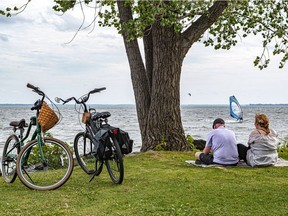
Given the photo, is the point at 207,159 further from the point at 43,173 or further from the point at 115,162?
the point at 43,173

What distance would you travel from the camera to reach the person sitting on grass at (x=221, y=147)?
33.3 ft

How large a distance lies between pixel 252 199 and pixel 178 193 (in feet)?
3.67

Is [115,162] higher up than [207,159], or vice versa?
[115,162]

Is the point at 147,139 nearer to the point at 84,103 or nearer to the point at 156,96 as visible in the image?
the point at 156,96

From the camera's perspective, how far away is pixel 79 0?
486 inches

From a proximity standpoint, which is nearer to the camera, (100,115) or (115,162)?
(115,162)

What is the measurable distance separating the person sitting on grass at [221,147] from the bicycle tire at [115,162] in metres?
2.77

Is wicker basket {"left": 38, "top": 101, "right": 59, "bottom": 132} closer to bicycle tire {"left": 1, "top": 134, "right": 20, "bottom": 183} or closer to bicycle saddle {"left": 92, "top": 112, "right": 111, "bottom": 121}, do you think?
bicycle saddle {"left": 92, "top": 112, "right": 111, "bottom": 121}

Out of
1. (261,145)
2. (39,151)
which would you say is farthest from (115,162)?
(261,145)

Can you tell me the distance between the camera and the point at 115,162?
26.7 ft

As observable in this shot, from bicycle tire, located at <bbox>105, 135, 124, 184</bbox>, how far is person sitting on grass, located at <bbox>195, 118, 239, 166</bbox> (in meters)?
2.77

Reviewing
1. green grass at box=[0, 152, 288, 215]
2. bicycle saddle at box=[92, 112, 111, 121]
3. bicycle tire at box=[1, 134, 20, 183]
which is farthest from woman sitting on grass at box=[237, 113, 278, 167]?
bicycle tire at box=[1, 134, 20, 183]

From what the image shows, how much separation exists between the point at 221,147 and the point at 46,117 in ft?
13.3

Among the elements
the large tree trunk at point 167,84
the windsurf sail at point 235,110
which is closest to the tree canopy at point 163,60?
the large tree trunk at point 167,84
